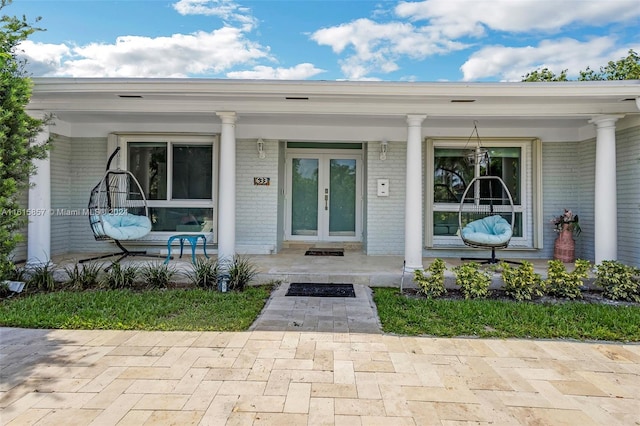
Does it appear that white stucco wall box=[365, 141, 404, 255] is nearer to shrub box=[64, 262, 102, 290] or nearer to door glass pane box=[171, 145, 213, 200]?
door glass pane box=[171, 145, 213, 200]

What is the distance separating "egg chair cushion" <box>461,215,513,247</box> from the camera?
18.6ft

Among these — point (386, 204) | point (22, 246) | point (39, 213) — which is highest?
point (386, 204)

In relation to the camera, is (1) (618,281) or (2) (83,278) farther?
(2) (83,278)

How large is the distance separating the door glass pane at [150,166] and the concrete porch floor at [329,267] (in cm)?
127

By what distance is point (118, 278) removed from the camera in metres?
5.01

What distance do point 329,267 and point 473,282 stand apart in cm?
206

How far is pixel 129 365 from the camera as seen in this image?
2.73 metres

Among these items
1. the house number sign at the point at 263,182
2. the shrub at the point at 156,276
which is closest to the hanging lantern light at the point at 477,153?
the house number sign at the point at 263,182

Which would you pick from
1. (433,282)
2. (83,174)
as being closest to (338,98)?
(433,282)

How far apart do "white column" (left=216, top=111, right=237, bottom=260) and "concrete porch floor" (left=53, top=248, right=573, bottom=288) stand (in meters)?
0.61

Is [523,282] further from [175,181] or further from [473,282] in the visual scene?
[175,181]

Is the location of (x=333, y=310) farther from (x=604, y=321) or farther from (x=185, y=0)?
(x=185, y=0)

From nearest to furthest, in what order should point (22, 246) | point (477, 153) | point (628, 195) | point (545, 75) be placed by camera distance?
point (628, 195)
point (22, 246)
point (477, 153)
point (545, 75)

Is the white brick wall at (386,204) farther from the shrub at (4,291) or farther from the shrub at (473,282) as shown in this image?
the shrub at (4,291)
